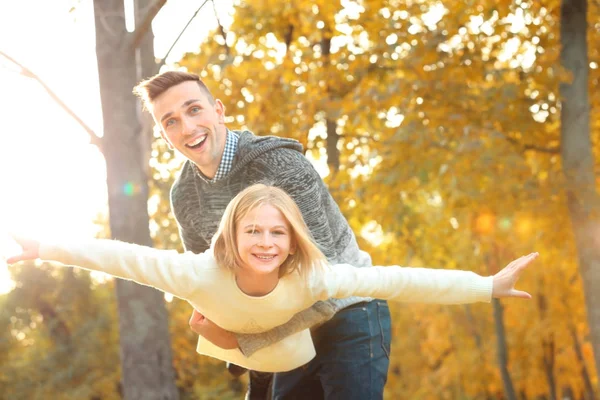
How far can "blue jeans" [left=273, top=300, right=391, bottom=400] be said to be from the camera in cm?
336

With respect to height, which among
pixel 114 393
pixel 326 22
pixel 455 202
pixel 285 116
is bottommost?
pixel 114 393

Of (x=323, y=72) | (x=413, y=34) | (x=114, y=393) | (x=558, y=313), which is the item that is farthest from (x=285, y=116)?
(x=114, y=393)

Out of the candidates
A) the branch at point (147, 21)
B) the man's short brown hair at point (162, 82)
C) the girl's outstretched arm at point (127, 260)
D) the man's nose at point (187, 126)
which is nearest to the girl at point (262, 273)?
the girl's outstretched arm at point (127, 260)

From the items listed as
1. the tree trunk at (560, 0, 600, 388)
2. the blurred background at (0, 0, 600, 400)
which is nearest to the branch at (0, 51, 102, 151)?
the blurred background at (0, 0, 600, 400)

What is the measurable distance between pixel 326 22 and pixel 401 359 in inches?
765

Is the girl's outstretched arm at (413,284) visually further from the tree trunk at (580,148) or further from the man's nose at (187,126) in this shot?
the tree trunk at (580,148)

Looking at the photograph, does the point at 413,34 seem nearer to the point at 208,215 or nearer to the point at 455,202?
the point at 455,202

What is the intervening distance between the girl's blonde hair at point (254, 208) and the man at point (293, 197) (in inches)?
3.2

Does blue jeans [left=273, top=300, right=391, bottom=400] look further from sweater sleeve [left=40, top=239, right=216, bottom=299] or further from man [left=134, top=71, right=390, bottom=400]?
sweater sleeve [left=40, top=239, right=216, bottom=299]

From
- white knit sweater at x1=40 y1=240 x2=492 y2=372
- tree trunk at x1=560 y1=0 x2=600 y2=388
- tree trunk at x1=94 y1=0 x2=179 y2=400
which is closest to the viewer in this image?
white knit sweater at x1=40 y1=240 x2=492 y2=372

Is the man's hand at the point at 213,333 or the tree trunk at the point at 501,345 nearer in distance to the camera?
the man's hand at the point at 213,333

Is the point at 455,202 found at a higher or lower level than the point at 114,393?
higher

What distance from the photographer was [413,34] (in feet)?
30.0

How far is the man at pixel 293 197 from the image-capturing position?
10.9 feet
